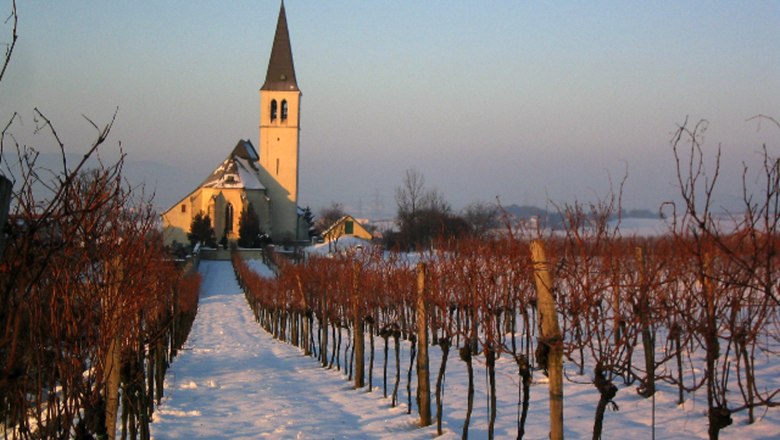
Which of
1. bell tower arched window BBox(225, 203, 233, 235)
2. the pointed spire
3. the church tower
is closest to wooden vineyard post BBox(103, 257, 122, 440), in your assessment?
bell tower arched window BBox(225, 203, 233, 235)

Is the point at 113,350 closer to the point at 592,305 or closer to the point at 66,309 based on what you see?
the point at 66,309

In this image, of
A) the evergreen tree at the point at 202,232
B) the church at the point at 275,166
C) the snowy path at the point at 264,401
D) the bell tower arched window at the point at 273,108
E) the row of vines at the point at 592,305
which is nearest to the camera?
the row of vines at the point at 592,305

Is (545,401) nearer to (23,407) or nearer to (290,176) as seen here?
(23,407)

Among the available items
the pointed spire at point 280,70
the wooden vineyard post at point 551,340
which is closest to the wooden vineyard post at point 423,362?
the wooden vineyard post at point 551,340

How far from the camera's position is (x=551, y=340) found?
6.14 m

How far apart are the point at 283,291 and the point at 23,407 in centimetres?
2064

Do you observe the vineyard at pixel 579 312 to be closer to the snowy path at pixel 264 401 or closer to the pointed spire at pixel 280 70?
the snowy path at pixel 264 401

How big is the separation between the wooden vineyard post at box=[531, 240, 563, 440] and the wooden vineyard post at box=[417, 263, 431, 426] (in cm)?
391

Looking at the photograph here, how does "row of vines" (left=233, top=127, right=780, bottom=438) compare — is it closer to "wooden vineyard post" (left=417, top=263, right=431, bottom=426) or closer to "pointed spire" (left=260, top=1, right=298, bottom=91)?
"wooden vineyard post" (left=417, top=263, right=431, bottom=426)

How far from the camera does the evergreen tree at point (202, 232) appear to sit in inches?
2341

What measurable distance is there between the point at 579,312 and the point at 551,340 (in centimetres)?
50

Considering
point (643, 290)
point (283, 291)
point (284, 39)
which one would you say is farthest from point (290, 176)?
point (643, 290)

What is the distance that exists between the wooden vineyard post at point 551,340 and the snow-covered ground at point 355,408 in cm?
180

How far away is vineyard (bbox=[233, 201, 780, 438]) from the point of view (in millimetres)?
5688
